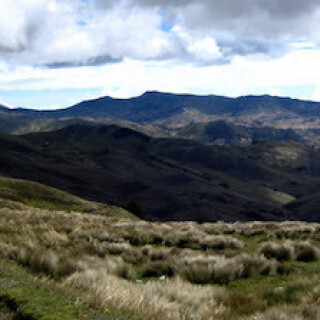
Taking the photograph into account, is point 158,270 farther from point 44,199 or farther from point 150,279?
point 44,199

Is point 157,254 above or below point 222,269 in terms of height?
below

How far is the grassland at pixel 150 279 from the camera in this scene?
5.41 metres

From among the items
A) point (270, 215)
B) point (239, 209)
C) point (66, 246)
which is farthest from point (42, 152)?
point (66, 246)

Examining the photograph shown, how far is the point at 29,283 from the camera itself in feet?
19.9

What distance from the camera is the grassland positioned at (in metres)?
5.41

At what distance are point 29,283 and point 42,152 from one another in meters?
197

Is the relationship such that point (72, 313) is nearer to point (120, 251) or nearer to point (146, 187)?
point (120, 251)

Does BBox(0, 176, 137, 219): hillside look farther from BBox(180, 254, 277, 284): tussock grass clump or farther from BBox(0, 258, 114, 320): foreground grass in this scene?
BBox(0, 258, 114, 320): foreground grass

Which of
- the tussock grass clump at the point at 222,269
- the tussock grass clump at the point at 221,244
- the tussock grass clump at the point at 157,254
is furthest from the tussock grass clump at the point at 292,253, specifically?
the tussock grass clump at the point at 157,254

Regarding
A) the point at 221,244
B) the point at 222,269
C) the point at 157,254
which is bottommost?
the point at 221,244

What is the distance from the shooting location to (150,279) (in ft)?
31.1

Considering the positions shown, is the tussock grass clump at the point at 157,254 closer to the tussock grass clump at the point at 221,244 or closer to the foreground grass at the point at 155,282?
the foreground grass at the point at 155,282

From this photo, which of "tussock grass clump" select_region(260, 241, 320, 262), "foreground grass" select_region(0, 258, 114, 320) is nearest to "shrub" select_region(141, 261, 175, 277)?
"tussock grass clump" select_region(260, 241, 320, 262)

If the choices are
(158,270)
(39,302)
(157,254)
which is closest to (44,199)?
(157,254)
